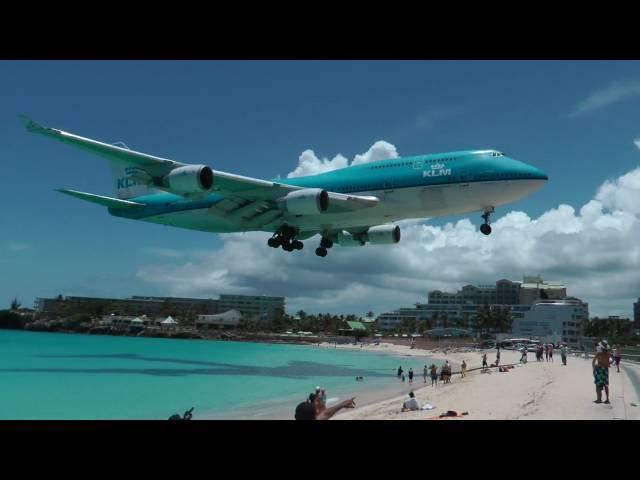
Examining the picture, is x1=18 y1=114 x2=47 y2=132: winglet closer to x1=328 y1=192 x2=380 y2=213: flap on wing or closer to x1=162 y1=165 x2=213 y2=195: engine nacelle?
x1=162 y1=165 x2=213 y2=195: engine nacelle

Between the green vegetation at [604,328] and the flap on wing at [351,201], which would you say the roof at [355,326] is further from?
the flap on wing at [351,201]

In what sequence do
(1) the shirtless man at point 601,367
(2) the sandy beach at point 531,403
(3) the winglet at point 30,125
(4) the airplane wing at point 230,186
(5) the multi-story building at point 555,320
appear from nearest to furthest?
(1) the shirtless man at point 601,367 < (2) the sandy beach at point 531,403 < (3) the winglet at point 30,125 < (4) the airplane wing at point 230,186 < (5) the multi-story building at point 555,320

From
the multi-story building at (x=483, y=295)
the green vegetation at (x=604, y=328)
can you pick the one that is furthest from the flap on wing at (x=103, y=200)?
the multi-story building at (x=483, y=295)

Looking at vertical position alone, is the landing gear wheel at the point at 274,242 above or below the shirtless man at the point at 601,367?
above

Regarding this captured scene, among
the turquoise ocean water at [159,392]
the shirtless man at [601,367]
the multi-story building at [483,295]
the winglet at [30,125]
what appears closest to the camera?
the shirtless man at [601,367]

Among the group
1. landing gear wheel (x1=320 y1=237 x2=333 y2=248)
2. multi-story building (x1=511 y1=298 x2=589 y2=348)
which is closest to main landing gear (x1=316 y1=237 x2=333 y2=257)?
landing gear wheel (x1=320 y1=237 x2=333 y2=248)

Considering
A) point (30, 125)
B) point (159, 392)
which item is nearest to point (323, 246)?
point (30, 125)

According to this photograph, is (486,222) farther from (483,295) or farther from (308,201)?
(483,295)
